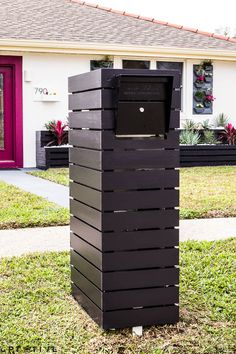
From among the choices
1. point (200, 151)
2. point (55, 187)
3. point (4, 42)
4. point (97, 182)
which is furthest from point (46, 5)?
point (97, 182)

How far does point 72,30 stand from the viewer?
16.3 metres

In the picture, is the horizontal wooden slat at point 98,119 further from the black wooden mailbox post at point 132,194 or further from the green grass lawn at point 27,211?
the green grass lawn at point 27,211

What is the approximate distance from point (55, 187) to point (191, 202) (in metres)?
2.85

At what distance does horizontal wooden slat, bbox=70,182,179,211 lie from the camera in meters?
3.98

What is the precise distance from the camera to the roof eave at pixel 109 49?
14.6 m

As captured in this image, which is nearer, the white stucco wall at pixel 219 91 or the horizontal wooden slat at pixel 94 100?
the horizontal wooden slat at pixel 94 100

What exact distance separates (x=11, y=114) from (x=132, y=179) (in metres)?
11.4

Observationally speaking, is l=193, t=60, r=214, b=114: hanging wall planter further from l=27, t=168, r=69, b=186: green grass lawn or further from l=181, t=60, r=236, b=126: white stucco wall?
l=27, t=168, r=69, b=186: green grass lawn

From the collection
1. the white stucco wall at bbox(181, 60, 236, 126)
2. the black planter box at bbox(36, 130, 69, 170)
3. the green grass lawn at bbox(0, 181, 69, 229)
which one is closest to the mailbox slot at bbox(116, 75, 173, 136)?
the green grass lawn at bbox(0, 181, 69, 229)

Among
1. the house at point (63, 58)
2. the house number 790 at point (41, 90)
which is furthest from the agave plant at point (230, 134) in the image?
the house number 790 at point (41, 90)

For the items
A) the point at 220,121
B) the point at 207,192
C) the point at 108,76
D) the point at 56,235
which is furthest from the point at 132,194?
the point at 220,121

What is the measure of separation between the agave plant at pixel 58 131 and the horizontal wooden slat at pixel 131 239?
35.0 feet

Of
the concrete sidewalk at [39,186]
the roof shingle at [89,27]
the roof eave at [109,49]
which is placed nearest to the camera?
the concrete sidewalk at [39,186]

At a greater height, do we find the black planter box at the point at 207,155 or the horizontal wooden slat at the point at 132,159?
the horizontal wooden slat at the point at 132,159
